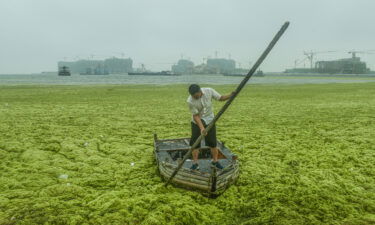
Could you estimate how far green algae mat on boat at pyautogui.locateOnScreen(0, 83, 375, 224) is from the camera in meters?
5.33

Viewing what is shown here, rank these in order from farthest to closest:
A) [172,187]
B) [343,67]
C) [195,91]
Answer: [343,67], [172,187], [195,91]

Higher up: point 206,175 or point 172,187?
point 206,175

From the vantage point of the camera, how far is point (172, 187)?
21.1ft

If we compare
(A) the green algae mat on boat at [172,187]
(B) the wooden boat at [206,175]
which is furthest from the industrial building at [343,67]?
(B) the wooden boat at [206,175]

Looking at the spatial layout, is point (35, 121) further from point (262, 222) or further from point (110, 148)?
point (262, 222)

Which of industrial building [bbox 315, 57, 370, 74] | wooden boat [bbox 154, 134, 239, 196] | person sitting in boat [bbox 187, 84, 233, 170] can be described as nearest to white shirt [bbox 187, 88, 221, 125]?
person sitting in boat [bbox 187, 84, 233, 170]

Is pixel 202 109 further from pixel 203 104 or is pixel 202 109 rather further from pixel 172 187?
pixel 172 187

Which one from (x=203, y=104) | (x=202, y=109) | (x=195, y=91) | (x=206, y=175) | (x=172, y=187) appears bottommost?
(x=172, y=187)

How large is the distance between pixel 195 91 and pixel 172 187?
2.23 m

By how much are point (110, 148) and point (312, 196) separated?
6.41 meters

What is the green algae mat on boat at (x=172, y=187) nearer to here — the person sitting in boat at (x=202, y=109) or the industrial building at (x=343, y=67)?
the person sitting in boat at (x=202, y=109)

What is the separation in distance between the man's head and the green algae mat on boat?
2.08 meters

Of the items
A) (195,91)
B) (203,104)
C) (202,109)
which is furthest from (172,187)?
(195,91)

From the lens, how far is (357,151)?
907 centimetres
